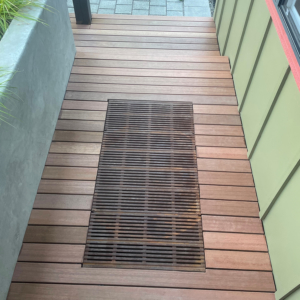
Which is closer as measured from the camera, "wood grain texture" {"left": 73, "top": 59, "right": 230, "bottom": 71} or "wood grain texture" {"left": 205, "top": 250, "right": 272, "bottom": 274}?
"wood grain texture" {"left": 205, "top": 250, "right": 272, "bottom": 274}

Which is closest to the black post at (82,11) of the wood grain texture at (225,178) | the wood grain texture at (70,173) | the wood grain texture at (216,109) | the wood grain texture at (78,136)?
the wood grain texture at (78,136)

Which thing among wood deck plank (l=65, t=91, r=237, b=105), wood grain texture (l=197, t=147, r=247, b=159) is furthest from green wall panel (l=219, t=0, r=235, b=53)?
wood grain texture (l=197, t=147, r=247, b=159)

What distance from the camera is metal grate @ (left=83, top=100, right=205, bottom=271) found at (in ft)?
6.35

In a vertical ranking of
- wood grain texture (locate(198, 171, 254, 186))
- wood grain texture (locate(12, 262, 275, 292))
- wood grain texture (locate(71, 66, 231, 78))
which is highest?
wood grain texture (locate(71, 66, 231, 78))

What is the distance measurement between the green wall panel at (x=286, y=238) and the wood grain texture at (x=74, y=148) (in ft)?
4.80

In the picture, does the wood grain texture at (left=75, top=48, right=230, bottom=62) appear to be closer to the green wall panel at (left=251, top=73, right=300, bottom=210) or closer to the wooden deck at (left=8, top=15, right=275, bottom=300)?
the wooden deck at (left=8, top=15, right=275, bottom=300)

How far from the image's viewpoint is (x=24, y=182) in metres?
1.94

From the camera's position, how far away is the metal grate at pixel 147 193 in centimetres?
194

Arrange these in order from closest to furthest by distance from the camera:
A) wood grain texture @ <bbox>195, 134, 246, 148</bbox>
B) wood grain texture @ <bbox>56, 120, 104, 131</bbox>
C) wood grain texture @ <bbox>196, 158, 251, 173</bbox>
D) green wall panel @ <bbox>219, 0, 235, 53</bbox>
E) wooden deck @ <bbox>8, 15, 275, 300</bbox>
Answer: wooden deck @ <bbox>8, 15, 275, 300</bbox>, wood grain texture @ <bbox>196, 158, 251, 173</bbox>, wood grain texture @ <bbox>195, 134, 246, 148</bbox>, wood grain texture @ <bbox>56, 120, 104, 131</bbox>, green wall panel @ <bbox>219, 0, 235, 53</bbox>

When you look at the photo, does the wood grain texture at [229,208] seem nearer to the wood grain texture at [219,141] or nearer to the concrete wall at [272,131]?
the concrete wall at [272,131]

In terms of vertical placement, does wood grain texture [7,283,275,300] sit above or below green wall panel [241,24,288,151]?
below

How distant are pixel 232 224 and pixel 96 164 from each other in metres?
1.16

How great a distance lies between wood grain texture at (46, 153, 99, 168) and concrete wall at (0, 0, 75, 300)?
0.28 ft

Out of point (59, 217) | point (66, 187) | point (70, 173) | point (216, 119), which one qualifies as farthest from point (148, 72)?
point (59, 217)
